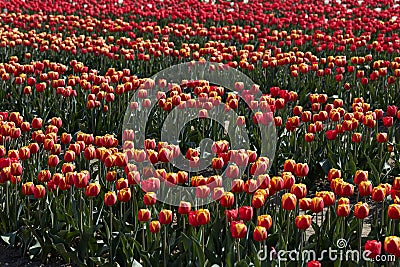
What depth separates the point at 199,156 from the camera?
266 inches

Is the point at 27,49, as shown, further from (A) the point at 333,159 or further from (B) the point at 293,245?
(B) the point at 293,245

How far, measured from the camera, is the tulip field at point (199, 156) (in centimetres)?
431

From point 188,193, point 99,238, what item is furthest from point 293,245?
Result: point 99,238

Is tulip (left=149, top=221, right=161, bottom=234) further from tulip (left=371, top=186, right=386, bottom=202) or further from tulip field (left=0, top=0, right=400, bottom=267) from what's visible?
tulip (left=371, top=186, right=386, bottom=202)

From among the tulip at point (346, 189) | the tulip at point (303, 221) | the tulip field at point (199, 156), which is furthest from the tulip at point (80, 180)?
the tulip at point (346, 189)

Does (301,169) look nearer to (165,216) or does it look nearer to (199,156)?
(165,216)

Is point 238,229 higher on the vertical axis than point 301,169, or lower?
lower

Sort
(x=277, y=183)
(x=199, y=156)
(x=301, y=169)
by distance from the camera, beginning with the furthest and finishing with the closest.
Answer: (x=199, y=156) < (x=301, y=169) < (x=277, y=183)

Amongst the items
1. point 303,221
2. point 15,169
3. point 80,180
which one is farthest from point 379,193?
point 15,169

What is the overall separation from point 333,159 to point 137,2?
9.95 m

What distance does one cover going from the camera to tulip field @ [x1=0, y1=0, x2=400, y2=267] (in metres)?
4.31

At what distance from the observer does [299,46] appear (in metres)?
11.6

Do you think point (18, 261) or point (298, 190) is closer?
point (298, 190)

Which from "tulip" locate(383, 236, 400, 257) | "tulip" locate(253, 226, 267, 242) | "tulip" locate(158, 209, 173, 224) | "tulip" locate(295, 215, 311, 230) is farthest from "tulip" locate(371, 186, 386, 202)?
"tulip" locate(158, 209, 173, 224)
